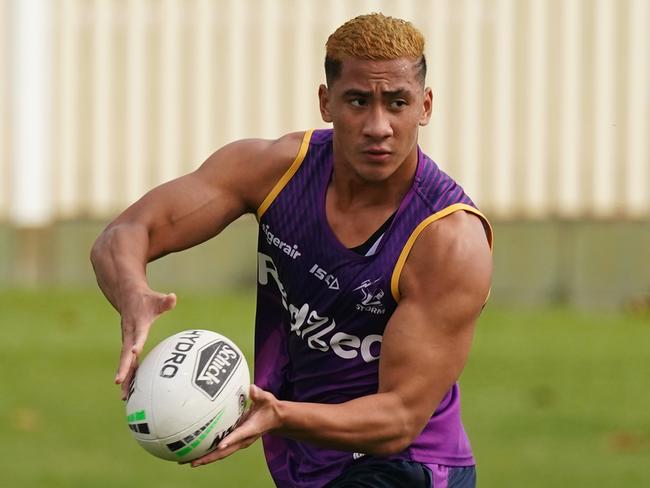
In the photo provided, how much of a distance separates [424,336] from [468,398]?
8.15 m

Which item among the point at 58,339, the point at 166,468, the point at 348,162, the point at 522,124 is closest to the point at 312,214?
the point at 348,162

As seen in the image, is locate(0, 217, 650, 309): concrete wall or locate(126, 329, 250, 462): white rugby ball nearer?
locate(126, 329, 250, 462): white rugby ball

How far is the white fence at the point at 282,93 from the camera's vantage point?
1797 centimetres

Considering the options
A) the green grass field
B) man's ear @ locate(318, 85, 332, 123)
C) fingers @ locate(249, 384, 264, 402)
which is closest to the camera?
fingers @ locate(249, 384, 264, 402)

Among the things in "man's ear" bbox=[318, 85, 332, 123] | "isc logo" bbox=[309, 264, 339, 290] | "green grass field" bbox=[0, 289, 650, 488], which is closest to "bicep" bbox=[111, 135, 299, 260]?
"man's ear" bbox=[318, 85, 332, 123]

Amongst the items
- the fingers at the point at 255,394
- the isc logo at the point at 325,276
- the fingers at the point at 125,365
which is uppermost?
the isc logo at the point at 325,276

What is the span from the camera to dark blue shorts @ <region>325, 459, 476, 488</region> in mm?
6785

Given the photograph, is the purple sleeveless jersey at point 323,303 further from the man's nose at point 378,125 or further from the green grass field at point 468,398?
the green grass field at point 468,398

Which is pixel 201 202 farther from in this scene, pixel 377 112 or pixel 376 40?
pixel 376 40

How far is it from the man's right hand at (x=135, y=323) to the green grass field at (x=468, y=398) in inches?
232

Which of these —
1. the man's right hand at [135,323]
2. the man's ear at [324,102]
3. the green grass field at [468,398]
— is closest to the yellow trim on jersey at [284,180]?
the man's ear at [324,102]

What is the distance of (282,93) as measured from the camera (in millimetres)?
18375

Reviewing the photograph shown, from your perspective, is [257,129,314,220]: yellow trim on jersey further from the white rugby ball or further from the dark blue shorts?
the dark blue shorts

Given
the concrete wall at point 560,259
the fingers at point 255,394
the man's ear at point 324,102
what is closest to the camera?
the fingers at point 255,394
